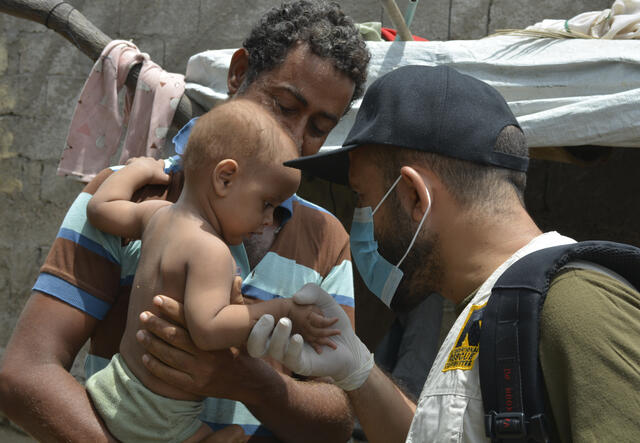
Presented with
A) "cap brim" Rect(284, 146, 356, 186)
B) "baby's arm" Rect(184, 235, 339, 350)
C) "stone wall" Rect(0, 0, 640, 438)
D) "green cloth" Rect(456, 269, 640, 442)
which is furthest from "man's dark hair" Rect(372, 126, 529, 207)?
"stone wall" Rect(0, 0, 640, 438)

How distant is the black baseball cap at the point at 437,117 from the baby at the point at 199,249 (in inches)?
11.0

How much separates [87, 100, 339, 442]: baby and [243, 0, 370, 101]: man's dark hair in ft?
1.32

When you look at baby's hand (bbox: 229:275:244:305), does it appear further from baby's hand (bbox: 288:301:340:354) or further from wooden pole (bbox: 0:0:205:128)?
wooden pole (bbox: 0:0:205:128)

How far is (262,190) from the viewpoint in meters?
2.00

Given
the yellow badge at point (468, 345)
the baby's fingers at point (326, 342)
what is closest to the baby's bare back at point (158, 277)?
the baby's fingers at point (326, 342)

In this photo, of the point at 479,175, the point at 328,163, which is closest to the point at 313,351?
the point at 328,163

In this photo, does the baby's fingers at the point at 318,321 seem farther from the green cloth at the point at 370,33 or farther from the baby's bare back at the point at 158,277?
the green cloth at the point at 370,33

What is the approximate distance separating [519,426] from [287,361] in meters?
0.77

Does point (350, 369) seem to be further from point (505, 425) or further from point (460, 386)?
point (505, 425)

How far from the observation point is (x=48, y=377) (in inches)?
75.2

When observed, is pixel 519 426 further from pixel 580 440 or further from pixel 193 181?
pixel 193 181

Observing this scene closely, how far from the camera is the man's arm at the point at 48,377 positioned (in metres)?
1.87

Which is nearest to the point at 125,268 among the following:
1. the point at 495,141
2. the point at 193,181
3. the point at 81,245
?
the point at 81,245

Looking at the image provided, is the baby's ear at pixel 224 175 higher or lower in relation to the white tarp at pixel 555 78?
lower
